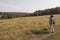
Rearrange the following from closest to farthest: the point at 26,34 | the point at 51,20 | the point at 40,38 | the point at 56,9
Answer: the point at 40,38 → the point at 51,20 → the point at 26,34 → the point at 56,9

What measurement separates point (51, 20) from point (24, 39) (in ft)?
11.6

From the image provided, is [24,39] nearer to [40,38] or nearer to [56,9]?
[40,38]

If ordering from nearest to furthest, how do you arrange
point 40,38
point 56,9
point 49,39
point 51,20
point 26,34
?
point 49,39, point 40,38, point 51,20, point 26,34, point 56,9

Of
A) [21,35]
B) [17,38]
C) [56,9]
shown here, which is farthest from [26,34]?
[56,9]

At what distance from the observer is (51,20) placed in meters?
22.1

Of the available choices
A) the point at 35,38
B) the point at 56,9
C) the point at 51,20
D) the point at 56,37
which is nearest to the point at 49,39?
the point at 56,37

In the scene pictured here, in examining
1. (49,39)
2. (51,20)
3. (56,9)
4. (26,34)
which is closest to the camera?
(49,39)

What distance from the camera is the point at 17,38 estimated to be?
21406 millimetres

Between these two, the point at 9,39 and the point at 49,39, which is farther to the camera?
the point at 9,39

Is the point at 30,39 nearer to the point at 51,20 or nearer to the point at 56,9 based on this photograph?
the point at 51,20

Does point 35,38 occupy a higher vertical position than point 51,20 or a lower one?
lower

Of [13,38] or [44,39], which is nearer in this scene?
[44,39]

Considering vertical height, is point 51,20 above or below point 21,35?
above

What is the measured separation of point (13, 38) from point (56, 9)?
193 feet
